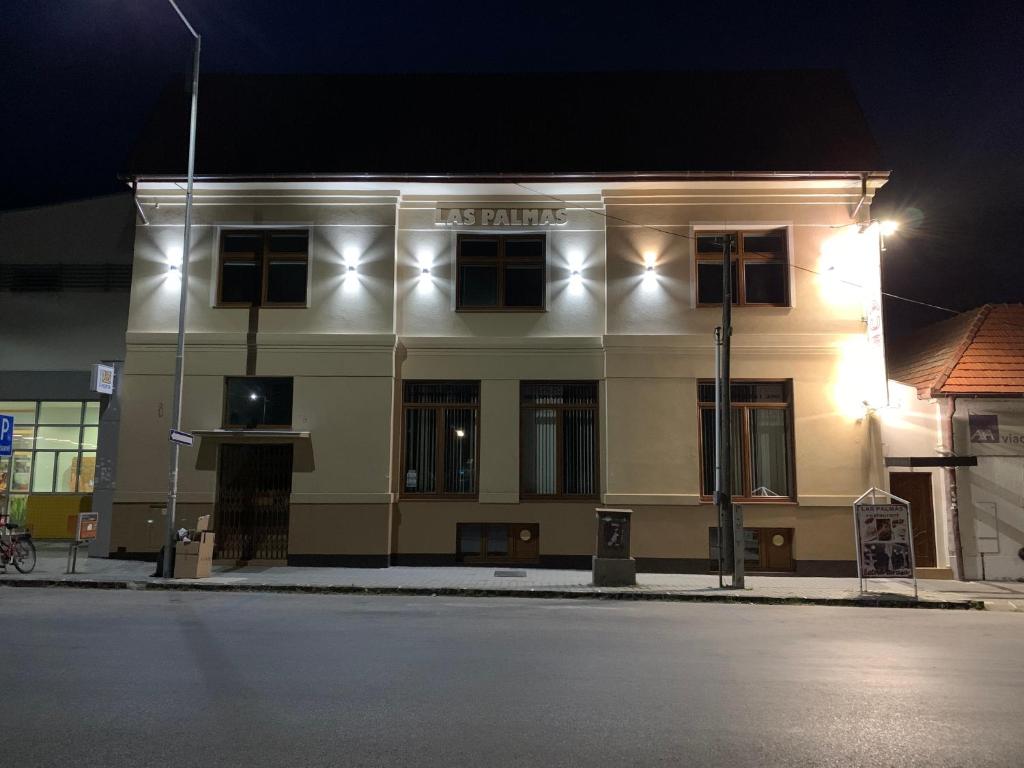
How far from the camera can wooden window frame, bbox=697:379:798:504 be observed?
16750 millimetres

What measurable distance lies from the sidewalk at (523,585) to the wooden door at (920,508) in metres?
0.90

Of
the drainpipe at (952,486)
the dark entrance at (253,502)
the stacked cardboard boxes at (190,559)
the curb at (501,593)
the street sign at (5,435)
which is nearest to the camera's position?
the curb at (501,593)

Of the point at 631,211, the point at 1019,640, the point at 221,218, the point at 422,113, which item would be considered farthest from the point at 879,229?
the point at 221,218

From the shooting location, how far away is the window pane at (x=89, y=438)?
66.9ft

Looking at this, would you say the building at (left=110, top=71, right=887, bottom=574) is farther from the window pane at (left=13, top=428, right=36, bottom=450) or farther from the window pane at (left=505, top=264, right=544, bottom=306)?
the window pane at (left=13, top=428, right=36, bottom=450)

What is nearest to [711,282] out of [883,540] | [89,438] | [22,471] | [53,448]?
[883,540]

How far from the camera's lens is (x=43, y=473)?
2052cm

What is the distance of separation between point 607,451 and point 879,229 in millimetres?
7246

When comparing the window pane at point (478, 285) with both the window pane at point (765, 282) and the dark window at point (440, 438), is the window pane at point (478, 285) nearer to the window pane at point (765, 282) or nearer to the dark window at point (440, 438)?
the dark window at point (440, 438)

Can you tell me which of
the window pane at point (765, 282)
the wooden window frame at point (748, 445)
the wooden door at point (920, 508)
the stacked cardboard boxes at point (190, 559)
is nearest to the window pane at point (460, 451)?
the wooden window frame at point (748, 445)

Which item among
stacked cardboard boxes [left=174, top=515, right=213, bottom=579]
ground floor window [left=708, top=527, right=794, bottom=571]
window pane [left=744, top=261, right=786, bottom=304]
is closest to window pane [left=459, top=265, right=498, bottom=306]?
window pane [left=744, top=261, right=786, bottom=304]

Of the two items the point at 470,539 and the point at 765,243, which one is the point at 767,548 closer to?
the point at 470,539

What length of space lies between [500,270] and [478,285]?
597 millimetres

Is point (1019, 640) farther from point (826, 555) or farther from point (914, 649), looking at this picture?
point (826, 555)
